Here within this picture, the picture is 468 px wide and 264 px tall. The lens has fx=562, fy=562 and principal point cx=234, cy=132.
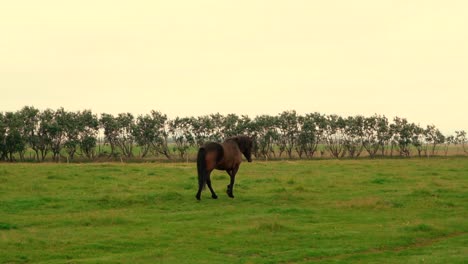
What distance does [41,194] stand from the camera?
23.3m

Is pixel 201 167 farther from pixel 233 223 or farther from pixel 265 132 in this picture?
pixel 265 132

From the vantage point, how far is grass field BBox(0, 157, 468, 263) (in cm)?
1264

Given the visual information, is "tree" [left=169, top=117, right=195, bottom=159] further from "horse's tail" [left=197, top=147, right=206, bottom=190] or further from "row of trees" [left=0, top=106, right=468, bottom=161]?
"horse's tail" [left=197, top=147, right=206, bottom=190]

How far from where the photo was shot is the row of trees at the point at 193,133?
71250 mm

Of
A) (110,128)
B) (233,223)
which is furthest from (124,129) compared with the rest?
(233,223)

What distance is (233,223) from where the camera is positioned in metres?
16.6

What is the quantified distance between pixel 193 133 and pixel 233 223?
2592 inches

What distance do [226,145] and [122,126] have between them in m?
57.1

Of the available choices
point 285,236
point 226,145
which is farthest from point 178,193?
point 285,236

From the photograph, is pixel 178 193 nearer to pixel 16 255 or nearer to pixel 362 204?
pixel 362 204

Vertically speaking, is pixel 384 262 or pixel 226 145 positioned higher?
pixel 226 145

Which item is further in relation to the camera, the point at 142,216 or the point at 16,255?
the point at 142,216

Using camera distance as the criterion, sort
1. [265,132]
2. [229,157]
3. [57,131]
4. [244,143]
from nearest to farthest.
Answer: [229,157] < [244,143] < [57,131] < [265,132]

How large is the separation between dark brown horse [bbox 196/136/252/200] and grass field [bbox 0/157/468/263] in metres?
0.70
